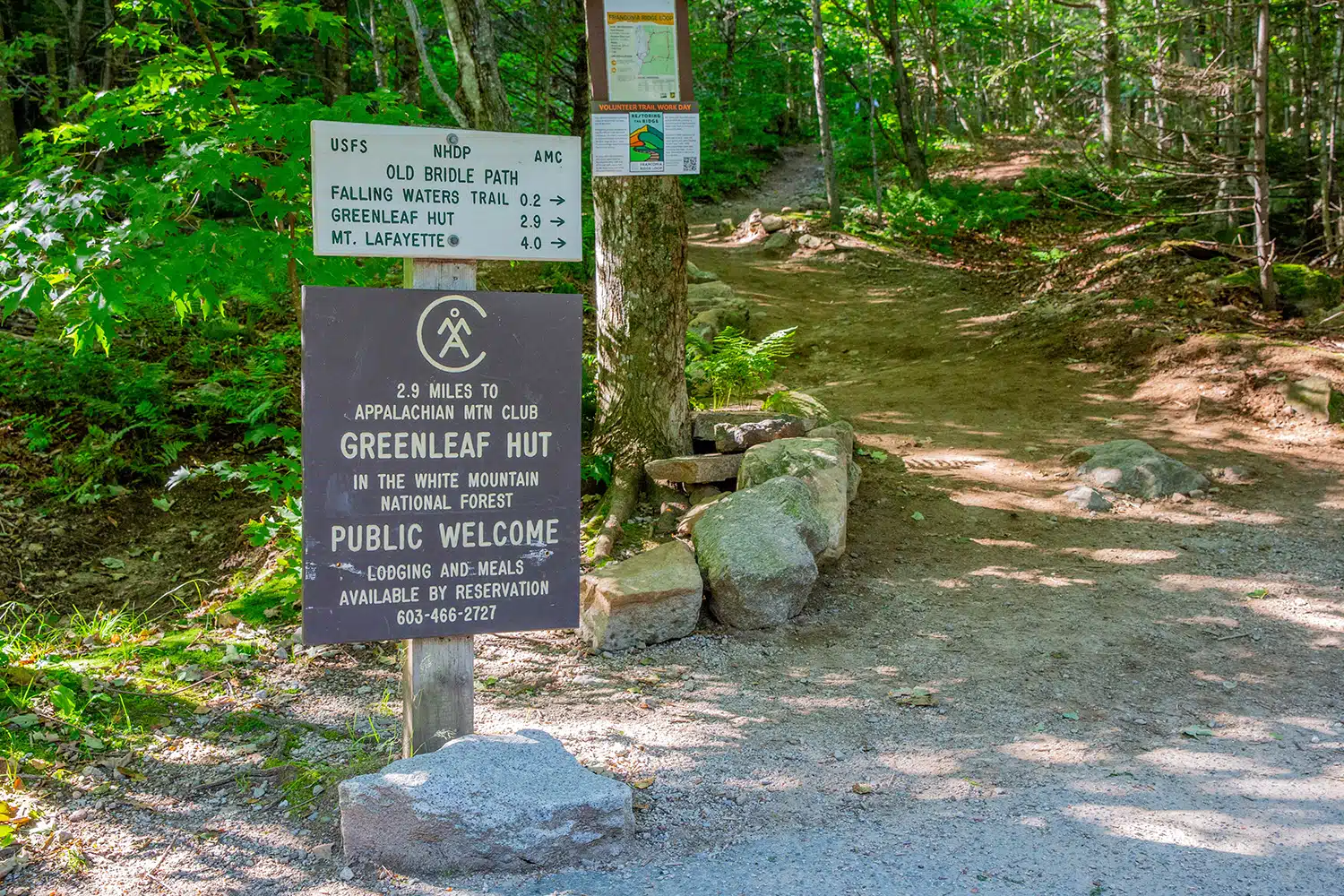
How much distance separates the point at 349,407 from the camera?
10.3 ft

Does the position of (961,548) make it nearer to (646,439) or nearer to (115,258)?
(646,439)

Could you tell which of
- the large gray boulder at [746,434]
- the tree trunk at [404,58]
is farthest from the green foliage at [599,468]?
the tree trunk at [404,58]

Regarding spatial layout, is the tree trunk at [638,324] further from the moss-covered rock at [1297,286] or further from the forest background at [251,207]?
the moss-covered rock at [1297,286]

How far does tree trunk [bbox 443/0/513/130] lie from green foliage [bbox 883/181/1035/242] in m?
10.6

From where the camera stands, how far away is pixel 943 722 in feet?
13.4

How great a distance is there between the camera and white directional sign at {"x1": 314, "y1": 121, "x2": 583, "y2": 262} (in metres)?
3.10

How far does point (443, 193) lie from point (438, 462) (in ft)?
2.93

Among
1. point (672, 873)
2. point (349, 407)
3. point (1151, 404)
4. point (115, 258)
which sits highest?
point (115, 258)

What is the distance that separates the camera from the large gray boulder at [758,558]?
502 centimetres

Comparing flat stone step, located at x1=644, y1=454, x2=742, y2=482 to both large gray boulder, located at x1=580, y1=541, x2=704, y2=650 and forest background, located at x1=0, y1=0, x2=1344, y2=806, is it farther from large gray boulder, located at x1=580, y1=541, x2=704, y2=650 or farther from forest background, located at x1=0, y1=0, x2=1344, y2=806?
large gray boulder, located at x1=580, y1=541, x2=704, y2=650

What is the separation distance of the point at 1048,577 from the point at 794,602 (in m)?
1.63

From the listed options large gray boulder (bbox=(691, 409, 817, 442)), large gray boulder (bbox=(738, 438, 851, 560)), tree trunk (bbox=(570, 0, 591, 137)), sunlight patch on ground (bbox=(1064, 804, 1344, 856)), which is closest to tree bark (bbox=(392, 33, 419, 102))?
tree trunk (bbox=(570, 0, 591, 137))

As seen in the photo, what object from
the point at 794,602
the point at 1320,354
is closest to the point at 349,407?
the point at 794,602

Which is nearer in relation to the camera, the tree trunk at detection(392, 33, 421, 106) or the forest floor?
the forest floor
